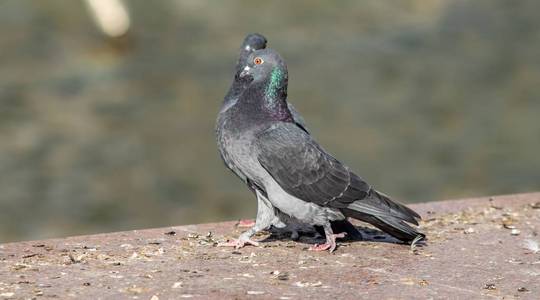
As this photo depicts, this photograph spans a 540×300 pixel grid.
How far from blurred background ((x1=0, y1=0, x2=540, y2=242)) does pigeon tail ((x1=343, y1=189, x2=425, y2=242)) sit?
7.71 m

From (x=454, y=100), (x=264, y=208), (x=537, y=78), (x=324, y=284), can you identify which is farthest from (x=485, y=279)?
(x=537, y=78)

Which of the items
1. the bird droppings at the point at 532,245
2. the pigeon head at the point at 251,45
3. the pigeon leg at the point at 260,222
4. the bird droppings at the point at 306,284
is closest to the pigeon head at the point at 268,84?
the pigeon leg at the point at 260,222

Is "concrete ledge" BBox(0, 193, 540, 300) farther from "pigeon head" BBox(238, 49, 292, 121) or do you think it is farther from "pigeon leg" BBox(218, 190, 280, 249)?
"pigeon head" BBox(238, 49, 292, 121)

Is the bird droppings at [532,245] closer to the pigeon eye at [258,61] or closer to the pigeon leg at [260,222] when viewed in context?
the pigeon leg at [260,222]

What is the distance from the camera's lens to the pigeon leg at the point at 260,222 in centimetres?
748

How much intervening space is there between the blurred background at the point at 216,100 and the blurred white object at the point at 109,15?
0.12 feet

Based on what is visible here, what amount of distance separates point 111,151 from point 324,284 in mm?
9920

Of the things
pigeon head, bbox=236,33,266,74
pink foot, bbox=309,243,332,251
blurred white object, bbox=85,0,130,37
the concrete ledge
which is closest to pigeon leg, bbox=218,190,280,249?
the concrete ledge

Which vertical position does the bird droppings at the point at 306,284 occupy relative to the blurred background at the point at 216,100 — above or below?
below

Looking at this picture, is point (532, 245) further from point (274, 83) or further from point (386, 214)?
point (274, 83)

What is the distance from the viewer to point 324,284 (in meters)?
6.56

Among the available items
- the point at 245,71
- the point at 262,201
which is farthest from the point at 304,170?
the point at 245,71

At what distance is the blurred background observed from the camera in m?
15.6

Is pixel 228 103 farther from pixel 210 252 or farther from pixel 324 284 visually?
pixel 324 284
